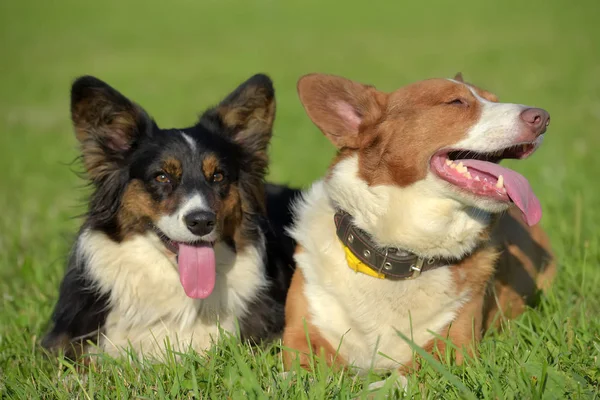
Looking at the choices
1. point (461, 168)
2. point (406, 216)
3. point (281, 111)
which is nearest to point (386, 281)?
point (406, 216)

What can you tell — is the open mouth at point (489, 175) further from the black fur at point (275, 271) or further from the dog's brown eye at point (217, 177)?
the black fur at point (275, 271)

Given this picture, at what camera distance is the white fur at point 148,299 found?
4.06 meters

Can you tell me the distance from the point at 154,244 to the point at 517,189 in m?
1.99

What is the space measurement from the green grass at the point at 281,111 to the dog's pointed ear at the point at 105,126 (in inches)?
43.1

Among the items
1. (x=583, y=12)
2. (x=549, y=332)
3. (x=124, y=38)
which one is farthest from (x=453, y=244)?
(x=124, y=38)

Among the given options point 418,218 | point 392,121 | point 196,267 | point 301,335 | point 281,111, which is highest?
point 392,121

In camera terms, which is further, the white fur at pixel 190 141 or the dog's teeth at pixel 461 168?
the white fur at pixel 190 141

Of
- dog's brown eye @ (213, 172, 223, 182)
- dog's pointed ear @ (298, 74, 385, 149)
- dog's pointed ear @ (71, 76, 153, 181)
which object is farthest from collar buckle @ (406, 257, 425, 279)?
dog's pointed ear @ (71, 76, 153, 181)

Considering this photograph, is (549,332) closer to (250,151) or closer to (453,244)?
(453,244)

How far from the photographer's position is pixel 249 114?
444 centimetres

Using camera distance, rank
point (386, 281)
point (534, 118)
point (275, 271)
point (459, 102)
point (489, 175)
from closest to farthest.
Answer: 1. point (534, 118)
2. point (489, 175)
3. point (459, 102)
4. point (386, 281)
5. point (275, 271)

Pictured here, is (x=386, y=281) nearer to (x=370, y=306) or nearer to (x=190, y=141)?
(x=370, y=306)

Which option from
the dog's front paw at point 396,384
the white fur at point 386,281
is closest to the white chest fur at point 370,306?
A: the white fur at point 386,281

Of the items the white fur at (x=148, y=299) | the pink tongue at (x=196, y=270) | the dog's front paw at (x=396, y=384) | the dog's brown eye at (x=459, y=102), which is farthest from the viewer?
the white fur at (x=148, y=299)
